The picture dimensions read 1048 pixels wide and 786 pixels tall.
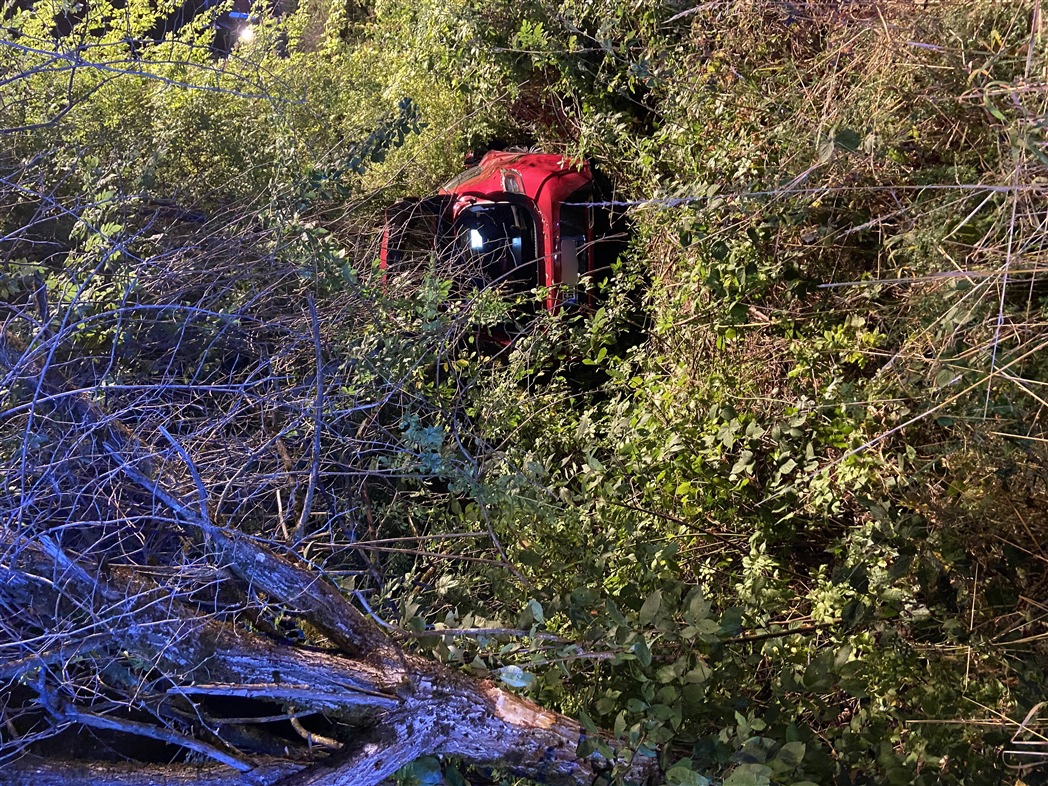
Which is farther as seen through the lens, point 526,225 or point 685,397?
point 526,225

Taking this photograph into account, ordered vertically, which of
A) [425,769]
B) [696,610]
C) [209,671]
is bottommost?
[425,769]

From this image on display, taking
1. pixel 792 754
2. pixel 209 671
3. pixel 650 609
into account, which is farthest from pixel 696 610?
pixel 209 671

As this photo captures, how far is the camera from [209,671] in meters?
2.29

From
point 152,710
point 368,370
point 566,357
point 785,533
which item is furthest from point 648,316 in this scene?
point 152,710

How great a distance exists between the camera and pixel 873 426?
3311 millimetres

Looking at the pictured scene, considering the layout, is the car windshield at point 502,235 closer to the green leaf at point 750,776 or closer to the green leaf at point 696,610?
the green leaf at point 696,610

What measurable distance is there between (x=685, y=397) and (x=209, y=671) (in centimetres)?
284

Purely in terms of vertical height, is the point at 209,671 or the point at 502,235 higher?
the point at 502,235

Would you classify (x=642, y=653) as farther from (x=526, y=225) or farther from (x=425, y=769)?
(x=526, y=225)

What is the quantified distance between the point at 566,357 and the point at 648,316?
0.66 metres

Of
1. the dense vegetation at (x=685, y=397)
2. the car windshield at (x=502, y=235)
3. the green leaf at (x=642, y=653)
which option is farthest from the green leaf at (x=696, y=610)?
the car windshield at (x=502, y=235)

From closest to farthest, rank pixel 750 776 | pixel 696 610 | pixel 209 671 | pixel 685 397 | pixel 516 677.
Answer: pixel 750 776 < pixel 209 671 < pixel 516 677 < pixel 696 610 < pixel 685 397

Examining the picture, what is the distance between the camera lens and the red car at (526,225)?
17.4ft

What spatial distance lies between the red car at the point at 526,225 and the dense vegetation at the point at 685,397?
0.63 m
